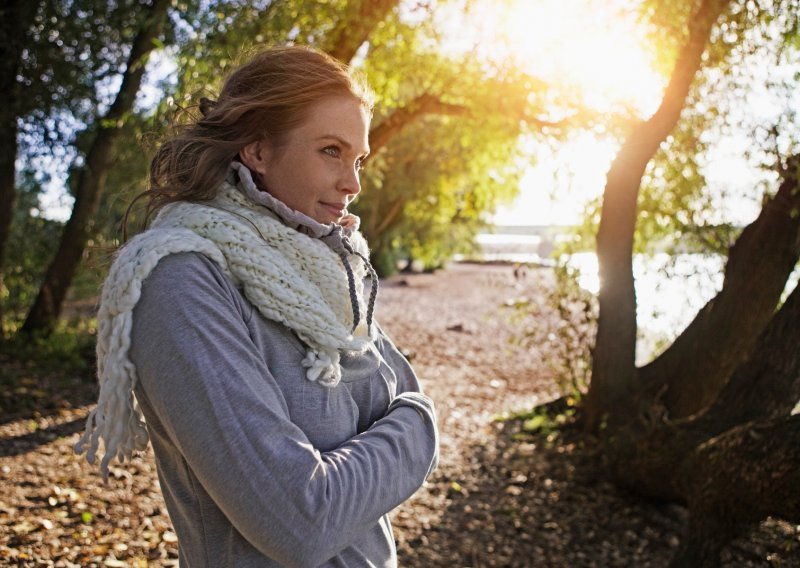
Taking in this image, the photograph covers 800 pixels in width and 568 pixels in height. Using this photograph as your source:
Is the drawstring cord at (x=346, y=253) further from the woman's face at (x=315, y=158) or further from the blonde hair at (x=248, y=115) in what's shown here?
the blonde hair at (x=248, y=115)

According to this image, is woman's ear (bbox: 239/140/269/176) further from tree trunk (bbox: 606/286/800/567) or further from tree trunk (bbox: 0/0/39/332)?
tree trunk (bbox: 0/0/39/332)

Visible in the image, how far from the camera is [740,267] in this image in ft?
18.9

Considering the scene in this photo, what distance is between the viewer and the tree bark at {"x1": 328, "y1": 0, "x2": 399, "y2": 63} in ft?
23.4

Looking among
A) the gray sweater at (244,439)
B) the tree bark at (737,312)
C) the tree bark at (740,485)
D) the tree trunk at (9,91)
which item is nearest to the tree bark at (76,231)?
the tree trunk at (9,91)

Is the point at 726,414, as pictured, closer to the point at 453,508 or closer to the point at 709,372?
the point at 709,372

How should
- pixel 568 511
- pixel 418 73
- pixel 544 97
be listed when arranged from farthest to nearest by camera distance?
pixel 418 73 → pixel 544 97 → pixel 568 511

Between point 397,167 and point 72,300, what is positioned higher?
point 397,167

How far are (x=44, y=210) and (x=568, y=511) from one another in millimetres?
8734

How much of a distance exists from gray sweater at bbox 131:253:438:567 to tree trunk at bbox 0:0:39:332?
8.38 m

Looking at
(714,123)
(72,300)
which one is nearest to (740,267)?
(714,123)

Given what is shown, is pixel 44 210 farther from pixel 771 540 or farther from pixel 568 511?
pixel 771 540

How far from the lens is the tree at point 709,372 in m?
3.77

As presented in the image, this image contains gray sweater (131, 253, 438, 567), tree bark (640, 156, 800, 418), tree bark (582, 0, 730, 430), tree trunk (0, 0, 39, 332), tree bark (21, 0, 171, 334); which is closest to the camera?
gray sweater (131, 253, 438, 567)

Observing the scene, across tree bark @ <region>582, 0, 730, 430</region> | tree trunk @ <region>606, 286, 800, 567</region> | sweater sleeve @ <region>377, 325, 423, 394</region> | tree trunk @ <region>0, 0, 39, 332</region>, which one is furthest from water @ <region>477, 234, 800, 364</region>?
tree trunk @ <region>0, 0, 39, 332</region>
